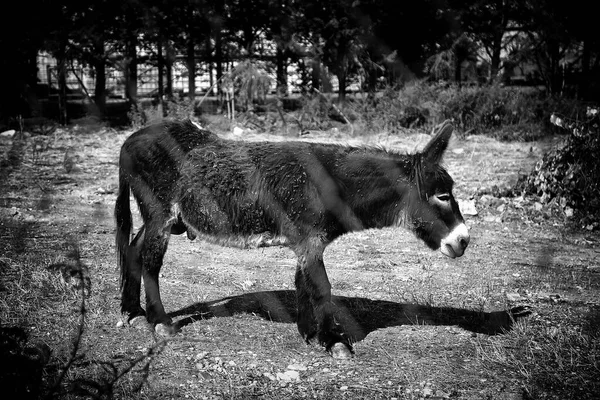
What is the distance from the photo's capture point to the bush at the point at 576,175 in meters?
7.75

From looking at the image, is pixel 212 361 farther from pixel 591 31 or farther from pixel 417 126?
pixel 591 31

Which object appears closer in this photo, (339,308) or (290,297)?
(339,308)

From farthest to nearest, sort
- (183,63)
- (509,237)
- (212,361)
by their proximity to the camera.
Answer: (183,63) → (509,237) → (212,361)

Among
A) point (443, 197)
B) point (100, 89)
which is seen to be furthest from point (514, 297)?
point (100, 89)

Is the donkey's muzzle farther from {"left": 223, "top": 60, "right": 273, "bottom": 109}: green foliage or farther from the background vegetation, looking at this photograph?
{"left": 223, "top": 60, "right": 273, "bottom": 109}: green foliage

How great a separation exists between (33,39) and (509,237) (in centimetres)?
1136

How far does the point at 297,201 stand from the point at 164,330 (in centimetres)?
131

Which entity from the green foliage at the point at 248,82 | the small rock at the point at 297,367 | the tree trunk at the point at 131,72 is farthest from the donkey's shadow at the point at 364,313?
the tree trunk at the point at 131,72

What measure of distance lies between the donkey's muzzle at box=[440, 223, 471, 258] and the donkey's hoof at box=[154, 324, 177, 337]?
1.99 m

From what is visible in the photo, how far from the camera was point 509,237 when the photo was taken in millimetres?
7383

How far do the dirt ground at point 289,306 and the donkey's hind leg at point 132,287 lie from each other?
97 mm

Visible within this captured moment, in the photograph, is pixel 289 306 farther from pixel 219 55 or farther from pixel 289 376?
pixel 219 55

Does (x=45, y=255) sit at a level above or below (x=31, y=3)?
below

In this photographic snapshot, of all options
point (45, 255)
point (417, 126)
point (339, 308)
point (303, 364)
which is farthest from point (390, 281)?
point (417, 126)
